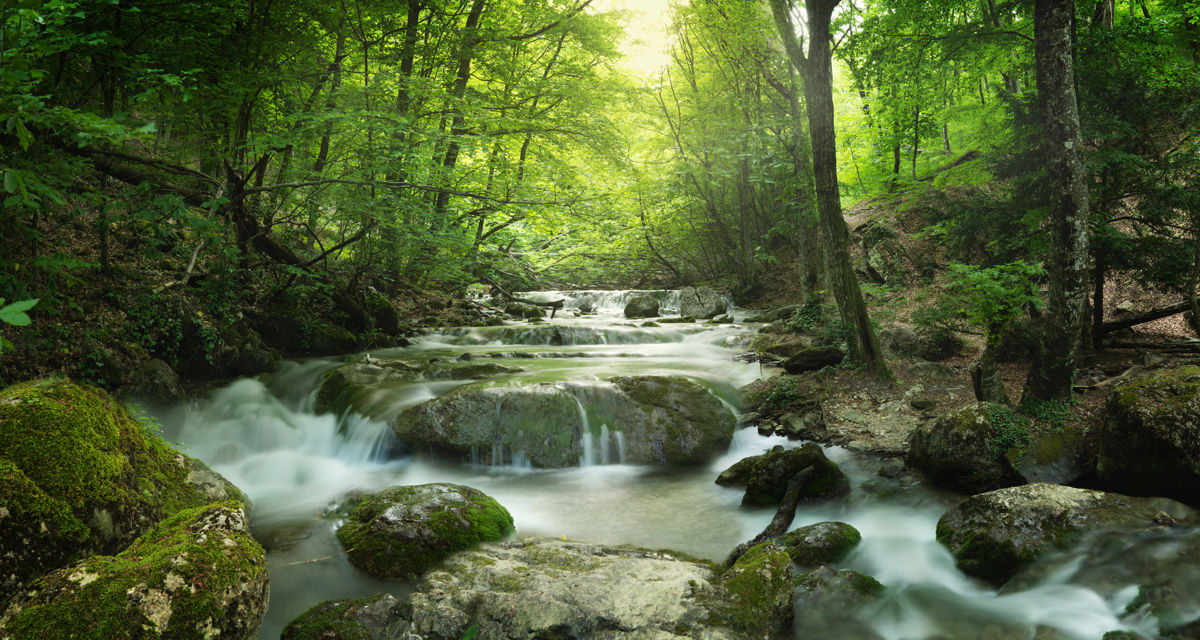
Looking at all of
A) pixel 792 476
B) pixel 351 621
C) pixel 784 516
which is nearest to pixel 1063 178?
pixel 792 476

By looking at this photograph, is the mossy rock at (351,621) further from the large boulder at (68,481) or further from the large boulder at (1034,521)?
the large boulder at (1034,521)

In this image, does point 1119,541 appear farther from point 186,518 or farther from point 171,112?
point 171,112

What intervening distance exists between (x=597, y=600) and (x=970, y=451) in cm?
423

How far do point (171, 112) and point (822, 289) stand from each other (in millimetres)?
11241

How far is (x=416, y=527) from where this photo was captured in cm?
415

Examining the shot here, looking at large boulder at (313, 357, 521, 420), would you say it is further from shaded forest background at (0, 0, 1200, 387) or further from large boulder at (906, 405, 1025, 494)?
large boulder at (906, 405, 1025, 494)

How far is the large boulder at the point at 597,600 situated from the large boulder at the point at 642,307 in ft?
42.4

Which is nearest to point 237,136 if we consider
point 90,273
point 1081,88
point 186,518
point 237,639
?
point 90,273

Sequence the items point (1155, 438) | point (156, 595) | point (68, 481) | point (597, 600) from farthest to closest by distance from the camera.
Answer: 1. point (1155, 438)
2. point (597, 600)
3. point (68, 481)
4. point (156, 595)

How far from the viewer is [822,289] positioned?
11.4 meters

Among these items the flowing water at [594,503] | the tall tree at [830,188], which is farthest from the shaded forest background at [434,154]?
the flowing water at [594,503]

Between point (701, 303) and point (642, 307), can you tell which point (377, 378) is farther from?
point (701, 303)

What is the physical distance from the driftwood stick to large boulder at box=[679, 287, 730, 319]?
31.9 feet

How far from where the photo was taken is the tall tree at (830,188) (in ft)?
24.3
